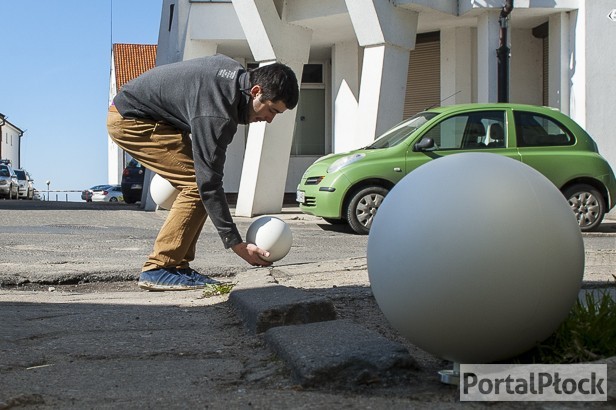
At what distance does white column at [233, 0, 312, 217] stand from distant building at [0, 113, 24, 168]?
2833 inches

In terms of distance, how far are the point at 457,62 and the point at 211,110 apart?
599 inches

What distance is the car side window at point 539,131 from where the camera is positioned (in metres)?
13.0

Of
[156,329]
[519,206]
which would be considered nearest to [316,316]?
[156,329]

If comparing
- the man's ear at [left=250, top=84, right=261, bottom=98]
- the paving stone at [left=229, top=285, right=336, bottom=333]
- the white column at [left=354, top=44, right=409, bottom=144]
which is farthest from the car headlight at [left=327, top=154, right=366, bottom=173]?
the paving stone at [left=229, top=285, right=336, bottom=333]

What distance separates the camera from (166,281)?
22.5 feet

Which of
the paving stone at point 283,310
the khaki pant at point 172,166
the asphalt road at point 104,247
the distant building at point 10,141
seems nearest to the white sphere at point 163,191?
the khaki pant at point 172,166

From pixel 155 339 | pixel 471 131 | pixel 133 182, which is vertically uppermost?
pixel 471 131

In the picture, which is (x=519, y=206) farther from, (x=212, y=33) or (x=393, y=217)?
(x=212, y=33)

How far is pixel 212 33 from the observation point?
71.2 ft

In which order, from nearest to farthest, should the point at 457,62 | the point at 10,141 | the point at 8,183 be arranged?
the point at 457,62 → the point at 8,183 → the point at 10,141

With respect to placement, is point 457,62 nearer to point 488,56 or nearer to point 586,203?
point 488,56

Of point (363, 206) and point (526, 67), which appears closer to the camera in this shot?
point (363, 206)

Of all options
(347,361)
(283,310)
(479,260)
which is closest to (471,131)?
(283,310)

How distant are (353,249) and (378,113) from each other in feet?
20.8
